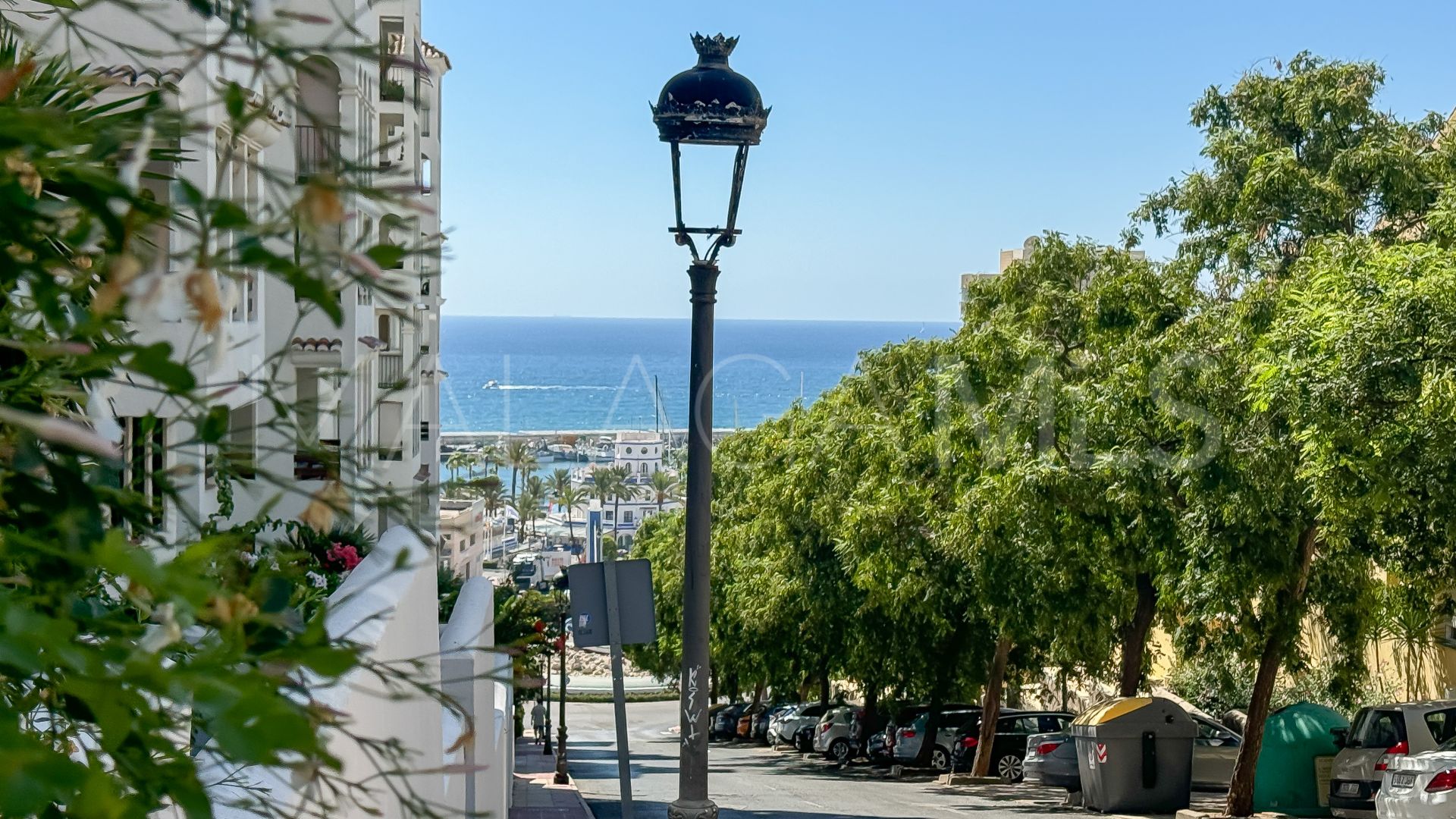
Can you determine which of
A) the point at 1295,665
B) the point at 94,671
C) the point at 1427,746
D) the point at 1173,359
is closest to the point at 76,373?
the point at 94,671

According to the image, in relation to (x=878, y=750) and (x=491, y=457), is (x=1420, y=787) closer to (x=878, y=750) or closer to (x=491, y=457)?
(x=491, y=457)

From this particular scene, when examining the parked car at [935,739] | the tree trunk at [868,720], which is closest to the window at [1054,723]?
the parked car at [935,739]

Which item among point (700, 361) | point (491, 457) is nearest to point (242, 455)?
point (491, 457)

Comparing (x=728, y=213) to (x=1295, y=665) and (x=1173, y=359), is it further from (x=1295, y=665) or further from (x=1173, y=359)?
(x=1295, y=665)

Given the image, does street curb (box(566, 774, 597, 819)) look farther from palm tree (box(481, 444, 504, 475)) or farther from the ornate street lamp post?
palm tree (box(481, 444, 504, 475))

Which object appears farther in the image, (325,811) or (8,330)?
(8,330)

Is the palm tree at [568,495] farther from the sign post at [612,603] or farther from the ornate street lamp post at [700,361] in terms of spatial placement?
the ornate street lamp post at [700,361]

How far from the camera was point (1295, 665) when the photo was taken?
22.0m

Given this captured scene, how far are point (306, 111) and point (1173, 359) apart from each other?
748 inches

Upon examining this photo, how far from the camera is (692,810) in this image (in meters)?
8.48

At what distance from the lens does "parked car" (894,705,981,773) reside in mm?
36531

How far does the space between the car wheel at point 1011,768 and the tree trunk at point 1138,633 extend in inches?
298

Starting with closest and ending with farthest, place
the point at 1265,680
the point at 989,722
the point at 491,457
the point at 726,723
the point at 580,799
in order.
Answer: the point at 491,457 < the point at 1265,680 < the point at 580,799 < the point at 989,722 < the point at 726,723

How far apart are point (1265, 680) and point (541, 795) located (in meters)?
14.7
